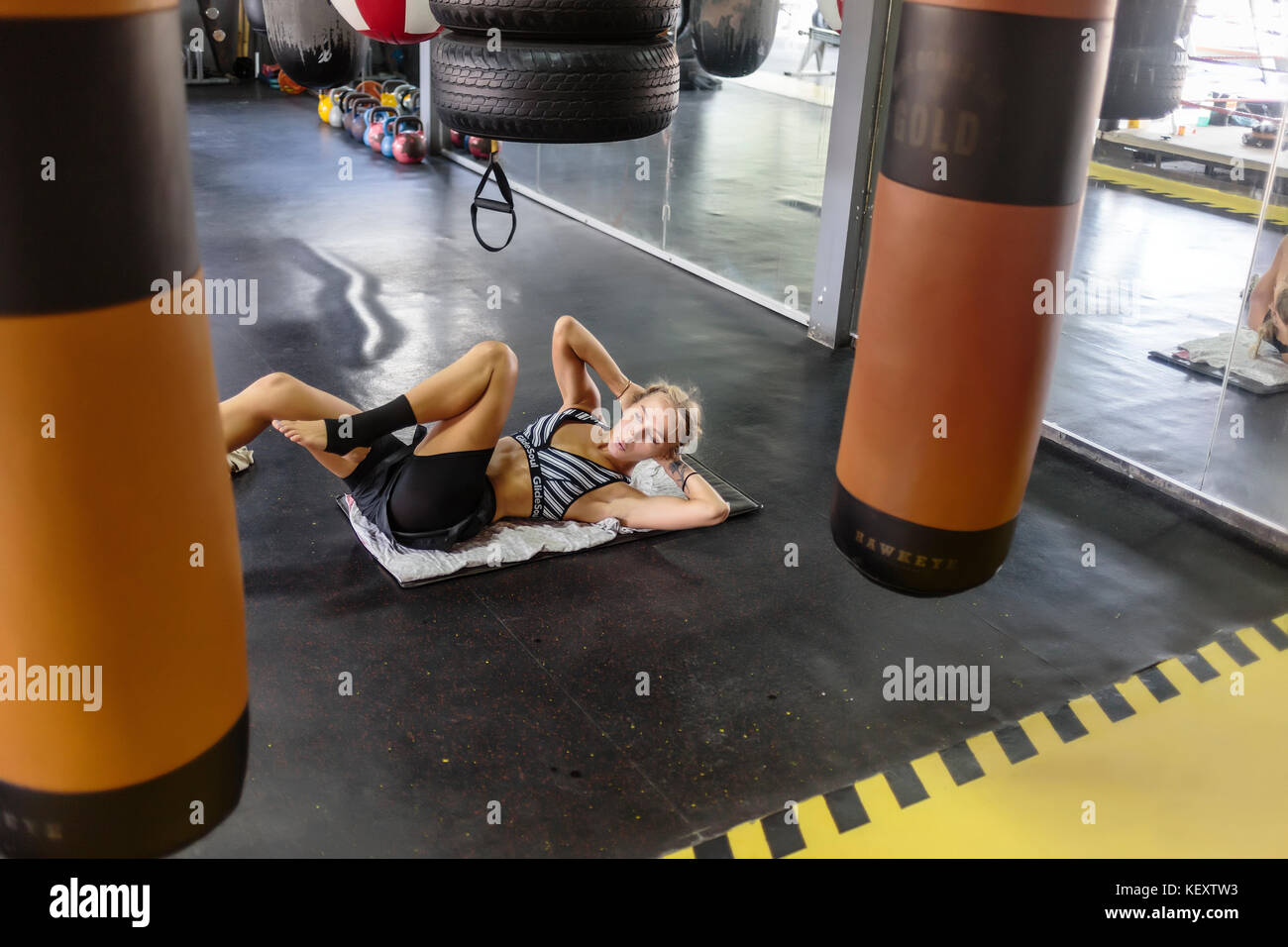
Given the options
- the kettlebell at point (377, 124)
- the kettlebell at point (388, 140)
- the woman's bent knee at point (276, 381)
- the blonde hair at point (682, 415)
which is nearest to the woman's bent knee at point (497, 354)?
the blonde hair at point (682, 415)

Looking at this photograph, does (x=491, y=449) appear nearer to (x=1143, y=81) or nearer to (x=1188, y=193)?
(x=1143, y=81)

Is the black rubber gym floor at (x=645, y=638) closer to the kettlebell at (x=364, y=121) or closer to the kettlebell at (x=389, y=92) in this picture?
the kettlebell at (x=364, y=121)

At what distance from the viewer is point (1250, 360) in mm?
4848

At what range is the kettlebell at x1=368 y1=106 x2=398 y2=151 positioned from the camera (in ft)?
35.7

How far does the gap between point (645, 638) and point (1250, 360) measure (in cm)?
302

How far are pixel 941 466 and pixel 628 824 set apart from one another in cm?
177

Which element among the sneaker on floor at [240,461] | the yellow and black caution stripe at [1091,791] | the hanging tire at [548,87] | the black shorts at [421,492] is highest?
the hanging tire at [548,87]

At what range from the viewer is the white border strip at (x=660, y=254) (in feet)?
24.2

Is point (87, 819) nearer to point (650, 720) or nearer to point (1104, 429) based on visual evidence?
point (650, 720)

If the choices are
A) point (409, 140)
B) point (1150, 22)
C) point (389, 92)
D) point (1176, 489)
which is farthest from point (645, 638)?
point (389, 92)

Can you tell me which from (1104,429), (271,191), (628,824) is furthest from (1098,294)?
(271,191)

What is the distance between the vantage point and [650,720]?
3.55m

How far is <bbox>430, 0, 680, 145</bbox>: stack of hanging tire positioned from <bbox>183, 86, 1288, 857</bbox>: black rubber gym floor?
5.91ft

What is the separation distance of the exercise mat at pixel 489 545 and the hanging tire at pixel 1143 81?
2.47 meters
